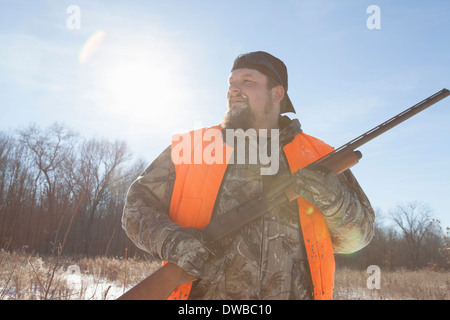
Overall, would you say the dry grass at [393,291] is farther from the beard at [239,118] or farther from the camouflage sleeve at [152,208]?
the camouflage sleeve at [152,208]

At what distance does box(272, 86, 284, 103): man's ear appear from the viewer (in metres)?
3.54

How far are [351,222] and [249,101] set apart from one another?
1.52m

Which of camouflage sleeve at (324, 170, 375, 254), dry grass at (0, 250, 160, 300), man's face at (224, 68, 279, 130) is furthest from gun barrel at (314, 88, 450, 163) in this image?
dry grass at (0, 250, 160, 300)

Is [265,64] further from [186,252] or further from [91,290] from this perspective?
[91,290]

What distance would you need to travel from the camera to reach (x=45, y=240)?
36.7 meters

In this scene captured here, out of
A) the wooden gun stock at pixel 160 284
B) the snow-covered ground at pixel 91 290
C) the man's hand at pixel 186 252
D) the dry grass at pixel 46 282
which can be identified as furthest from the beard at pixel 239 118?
the snow-covered ground at pixel 91 290

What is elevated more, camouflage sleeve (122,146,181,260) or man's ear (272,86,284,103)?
man's ear (272,86,284,103)

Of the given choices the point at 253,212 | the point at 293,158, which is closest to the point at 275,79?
the point at 293,158

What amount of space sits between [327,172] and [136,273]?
13.0 meters

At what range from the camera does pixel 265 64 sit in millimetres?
3482

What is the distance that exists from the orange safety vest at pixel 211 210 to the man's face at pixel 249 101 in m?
0.48
